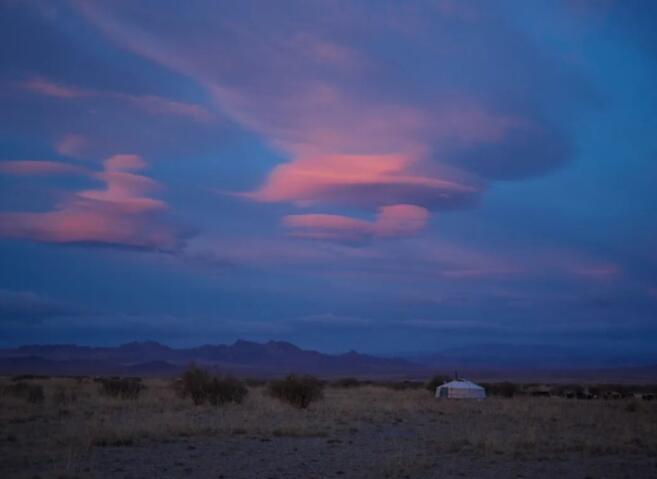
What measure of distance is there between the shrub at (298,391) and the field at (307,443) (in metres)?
3.00

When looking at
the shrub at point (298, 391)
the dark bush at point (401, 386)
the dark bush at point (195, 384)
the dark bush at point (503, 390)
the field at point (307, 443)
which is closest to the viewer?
the field at point (307, 443)

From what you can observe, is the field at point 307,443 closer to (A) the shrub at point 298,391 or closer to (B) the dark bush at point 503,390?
(A) the shrub at point 298,391

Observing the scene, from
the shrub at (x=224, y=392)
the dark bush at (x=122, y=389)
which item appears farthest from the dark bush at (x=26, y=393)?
the shrub at (x=224, y=392)

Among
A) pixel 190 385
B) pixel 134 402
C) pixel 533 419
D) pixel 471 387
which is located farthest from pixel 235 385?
pixel 471 387

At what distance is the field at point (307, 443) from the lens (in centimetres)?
2320

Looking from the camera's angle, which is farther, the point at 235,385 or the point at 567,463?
the point at 235,385

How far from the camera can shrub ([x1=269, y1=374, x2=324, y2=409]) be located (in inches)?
2006

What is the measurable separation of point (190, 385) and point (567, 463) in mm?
31079

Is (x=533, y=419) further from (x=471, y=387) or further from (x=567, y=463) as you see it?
(x=471, y=387)

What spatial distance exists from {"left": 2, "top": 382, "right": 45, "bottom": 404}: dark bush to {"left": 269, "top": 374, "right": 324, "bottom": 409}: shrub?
47.1 ft

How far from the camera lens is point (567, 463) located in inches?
1004

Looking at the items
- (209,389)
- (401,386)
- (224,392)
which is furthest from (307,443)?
(401,386)

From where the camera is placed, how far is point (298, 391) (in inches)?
2007

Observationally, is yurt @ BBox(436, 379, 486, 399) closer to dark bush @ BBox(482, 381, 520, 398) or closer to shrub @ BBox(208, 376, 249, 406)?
dark bush @ BBox(482, 381, 520, 398)
